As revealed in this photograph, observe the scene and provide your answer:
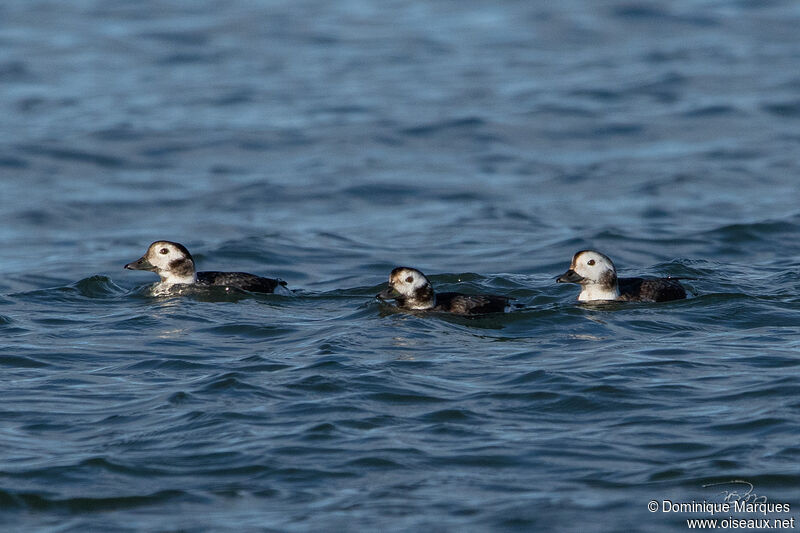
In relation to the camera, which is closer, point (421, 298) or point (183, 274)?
point (421, 298)

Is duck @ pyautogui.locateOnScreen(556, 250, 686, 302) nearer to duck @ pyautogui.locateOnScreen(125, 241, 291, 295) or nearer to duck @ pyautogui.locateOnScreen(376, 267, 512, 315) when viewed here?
duck @ pyautogui.locateOnScreen(376, 267, 512, 315)

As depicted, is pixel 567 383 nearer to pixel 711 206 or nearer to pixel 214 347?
pixel 214 347

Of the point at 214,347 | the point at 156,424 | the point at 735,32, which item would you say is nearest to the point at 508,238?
the point at 214,347

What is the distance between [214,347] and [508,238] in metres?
7.37

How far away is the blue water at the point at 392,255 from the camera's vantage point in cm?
835

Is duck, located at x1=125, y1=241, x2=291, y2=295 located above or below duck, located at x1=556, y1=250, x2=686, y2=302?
below
